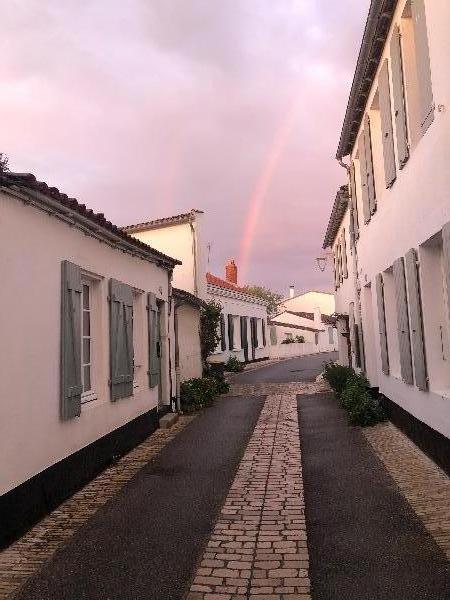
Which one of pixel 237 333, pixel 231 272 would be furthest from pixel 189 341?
pixel 231 272

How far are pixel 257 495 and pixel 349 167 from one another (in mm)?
9053

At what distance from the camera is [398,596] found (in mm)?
3227

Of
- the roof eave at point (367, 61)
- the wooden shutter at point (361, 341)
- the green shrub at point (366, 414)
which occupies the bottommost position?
the green shrub at point (366, 414)

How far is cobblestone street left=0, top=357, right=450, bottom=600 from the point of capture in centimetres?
346

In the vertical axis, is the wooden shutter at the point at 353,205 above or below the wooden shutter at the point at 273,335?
above

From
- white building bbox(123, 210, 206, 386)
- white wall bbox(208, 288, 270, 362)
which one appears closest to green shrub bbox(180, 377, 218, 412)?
white building bbox(123, 210, 206, 386)

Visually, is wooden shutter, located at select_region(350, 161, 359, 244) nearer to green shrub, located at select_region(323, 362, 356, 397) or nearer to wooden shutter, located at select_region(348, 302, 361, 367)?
wooden shutter, located at select_region(348, 302, 361, 367)

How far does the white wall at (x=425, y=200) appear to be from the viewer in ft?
16.4

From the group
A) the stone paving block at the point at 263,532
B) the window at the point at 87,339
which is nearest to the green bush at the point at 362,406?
the stone paving block at the point at 263,532

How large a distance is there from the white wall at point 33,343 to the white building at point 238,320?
15.3 m

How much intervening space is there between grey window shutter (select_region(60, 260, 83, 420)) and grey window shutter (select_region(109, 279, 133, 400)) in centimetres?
120

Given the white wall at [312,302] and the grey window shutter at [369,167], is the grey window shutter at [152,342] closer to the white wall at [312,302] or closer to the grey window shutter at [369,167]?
the grey window shutter at [369,167]

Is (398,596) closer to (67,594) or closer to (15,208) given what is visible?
(67,594)

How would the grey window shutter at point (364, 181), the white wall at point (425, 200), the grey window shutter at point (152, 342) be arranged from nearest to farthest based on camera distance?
the white wall at point (425, 200), the grey window shutter at point (152, 342), the grey window shutter at point (364, 181)
